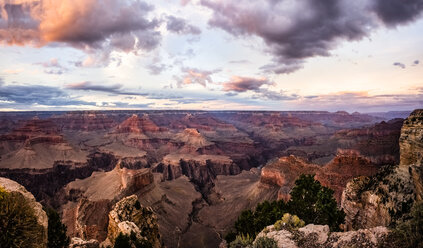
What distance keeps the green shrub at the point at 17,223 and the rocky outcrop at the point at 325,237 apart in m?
12.3

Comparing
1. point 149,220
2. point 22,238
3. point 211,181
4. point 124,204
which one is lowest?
point 211,181

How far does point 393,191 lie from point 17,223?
2176cm

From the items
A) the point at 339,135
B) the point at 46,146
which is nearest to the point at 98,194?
the point at 46,146

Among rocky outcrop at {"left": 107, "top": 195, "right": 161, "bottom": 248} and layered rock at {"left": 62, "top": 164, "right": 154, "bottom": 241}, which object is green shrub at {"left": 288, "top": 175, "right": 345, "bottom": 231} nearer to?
rocky outcrop at {"left": 107, "top": 195, "right": 161, "bottom": 248}

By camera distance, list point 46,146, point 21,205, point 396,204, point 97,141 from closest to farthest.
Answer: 1. point 21,205
2. point 396,204
3. point 46,146
4. point 97,141

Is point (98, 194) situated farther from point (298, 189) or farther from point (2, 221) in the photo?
point (2, 221)

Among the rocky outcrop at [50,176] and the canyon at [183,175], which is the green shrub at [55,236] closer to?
the canyon at [183,175]

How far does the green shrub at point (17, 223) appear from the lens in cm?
910

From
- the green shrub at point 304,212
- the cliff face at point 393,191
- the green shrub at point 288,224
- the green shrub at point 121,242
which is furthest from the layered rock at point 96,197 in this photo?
the cliff face at point 393,191

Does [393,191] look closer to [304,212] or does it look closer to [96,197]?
[304,212]

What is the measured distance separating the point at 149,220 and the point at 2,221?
1531cm

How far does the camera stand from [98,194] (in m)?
67.1

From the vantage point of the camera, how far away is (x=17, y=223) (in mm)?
9562

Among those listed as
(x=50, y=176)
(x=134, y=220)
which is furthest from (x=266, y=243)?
(x=50, y=176)
